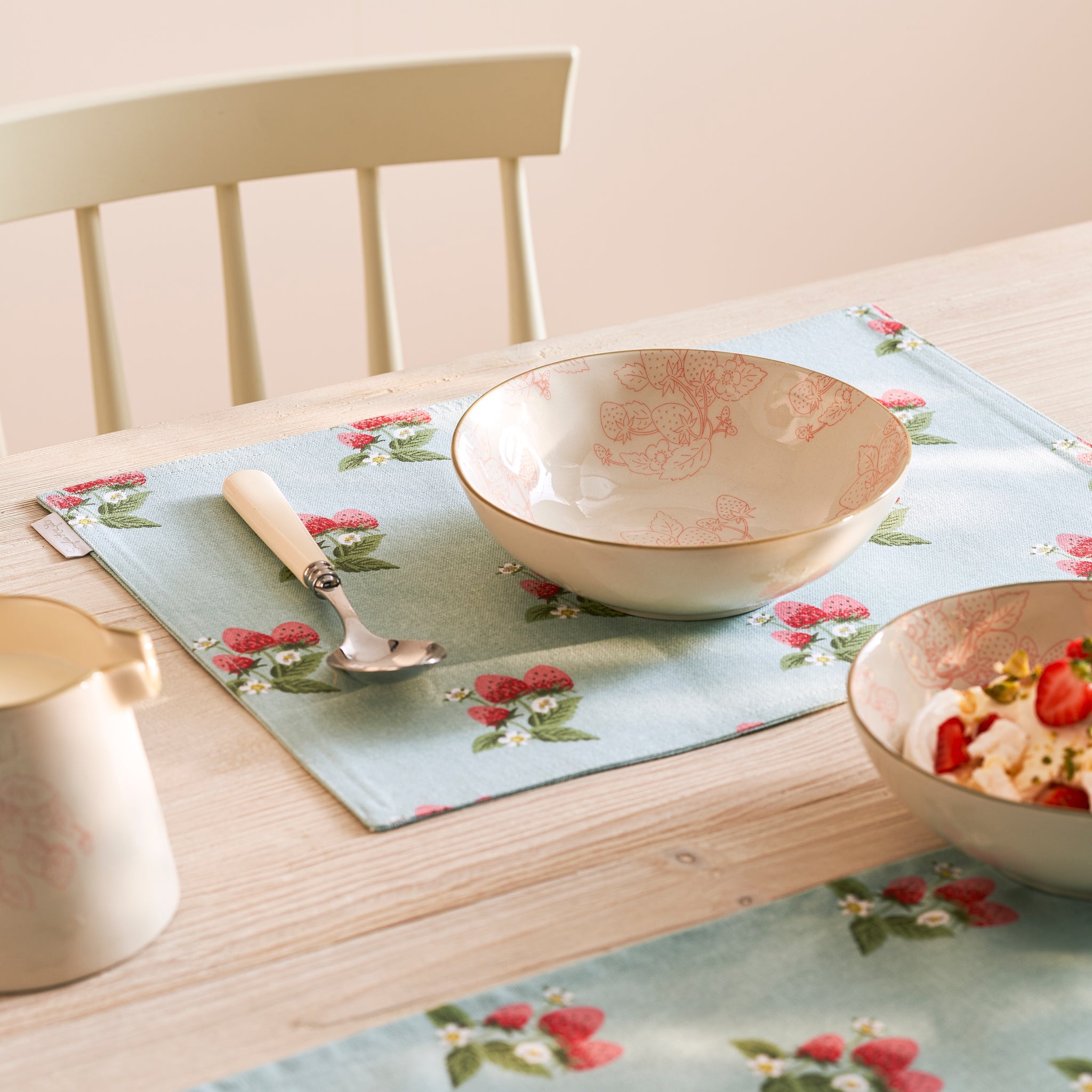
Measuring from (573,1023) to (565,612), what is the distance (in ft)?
0.96

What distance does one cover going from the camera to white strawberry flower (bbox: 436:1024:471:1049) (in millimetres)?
493

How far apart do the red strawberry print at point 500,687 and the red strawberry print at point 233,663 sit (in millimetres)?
123

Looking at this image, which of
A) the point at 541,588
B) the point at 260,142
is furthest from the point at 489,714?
the point at 260,142

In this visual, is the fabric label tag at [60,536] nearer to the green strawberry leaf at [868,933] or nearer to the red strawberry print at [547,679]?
the red strawberry print at [547,679]

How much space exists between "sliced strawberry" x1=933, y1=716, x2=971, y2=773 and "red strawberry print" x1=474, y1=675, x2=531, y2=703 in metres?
0.22

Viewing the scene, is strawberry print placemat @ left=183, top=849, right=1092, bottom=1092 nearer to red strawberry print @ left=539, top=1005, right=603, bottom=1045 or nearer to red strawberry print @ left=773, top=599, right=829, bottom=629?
red strawberry print @ left=539, top=1005, right=603, bottom=1045

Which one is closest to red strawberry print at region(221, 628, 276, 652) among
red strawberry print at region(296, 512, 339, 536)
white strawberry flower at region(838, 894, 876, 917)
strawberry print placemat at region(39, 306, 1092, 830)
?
strawberry print placemat at region(39, 306, 1092, 830)

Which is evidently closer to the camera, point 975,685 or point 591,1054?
point 591,1054

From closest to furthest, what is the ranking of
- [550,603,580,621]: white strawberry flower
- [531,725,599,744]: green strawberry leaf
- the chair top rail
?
[531,725,599,744]: green strawberry leaf < [550,603,580,621]: white strawberry flower < the chair top rail

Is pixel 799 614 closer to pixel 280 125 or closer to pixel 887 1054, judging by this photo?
pixel 887 1054

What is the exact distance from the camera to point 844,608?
2.46ft

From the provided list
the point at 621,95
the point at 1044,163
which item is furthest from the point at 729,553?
the point at 1044,163

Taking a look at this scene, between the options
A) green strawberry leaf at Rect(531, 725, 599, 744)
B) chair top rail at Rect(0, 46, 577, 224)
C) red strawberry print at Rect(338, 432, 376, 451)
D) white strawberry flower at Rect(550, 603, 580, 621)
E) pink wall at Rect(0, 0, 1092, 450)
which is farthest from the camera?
pink wall at Rect(0, 0, 1092, 450)

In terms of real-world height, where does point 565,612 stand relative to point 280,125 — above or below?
below
